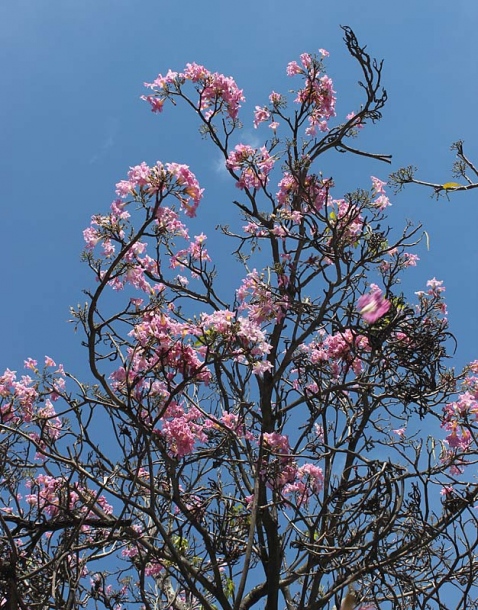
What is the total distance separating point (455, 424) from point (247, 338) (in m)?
2.42

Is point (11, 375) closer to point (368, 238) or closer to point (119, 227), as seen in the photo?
point (119, 227)

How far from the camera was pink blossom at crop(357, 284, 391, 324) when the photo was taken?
4542 mm

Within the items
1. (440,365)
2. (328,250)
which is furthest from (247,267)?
(440,365)

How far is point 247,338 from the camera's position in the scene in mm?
3455

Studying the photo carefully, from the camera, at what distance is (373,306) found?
4.70 meters

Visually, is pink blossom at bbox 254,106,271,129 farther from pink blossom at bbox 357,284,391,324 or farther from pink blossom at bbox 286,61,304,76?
pink blossom at bbox 357,284,391,324

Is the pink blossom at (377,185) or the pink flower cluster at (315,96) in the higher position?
the pink flower cluster at (315,96)

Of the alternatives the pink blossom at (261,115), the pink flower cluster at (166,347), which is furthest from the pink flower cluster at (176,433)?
the pink blossom at (261,115)

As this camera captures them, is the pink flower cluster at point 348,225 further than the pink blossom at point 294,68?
No

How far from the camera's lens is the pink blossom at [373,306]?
4.54m

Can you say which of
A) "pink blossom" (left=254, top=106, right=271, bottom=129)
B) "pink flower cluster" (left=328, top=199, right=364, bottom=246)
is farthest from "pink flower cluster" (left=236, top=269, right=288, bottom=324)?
"pink blossom" (left=254, top=106, right=271, bottom=129)

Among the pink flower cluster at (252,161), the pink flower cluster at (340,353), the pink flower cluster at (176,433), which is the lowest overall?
the pink flower cluster at (176,433)

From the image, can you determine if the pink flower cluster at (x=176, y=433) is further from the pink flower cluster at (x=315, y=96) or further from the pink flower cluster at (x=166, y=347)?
the pink flower cluster at (x=315, y=96)

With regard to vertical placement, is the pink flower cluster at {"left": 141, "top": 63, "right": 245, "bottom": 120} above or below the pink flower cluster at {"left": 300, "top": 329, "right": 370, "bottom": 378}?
above
